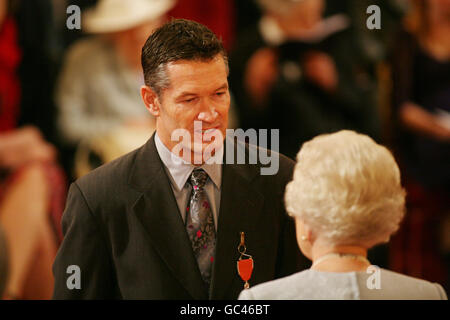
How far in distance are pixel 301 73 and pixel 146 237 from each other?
3.41 metres

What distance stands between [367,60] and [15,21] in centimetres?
259

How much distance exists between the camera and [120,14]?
4871 mm

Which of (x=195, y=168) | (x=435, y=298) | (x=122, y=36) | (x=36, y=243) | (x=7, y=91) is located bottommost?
(x=36, y=243)

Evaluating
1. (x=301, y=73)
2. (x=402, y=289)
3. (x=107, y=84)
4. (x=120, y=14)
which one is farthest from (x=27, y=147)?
(x=402, y=289)

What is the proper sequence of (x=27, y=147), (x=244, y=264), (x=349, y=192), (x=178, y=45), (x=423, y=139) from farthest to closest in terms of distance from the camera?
(x=423, y=139) < (x=27, y=147) < (x=244, y=264) < (x=178, y=45) < (x=349, y=192)

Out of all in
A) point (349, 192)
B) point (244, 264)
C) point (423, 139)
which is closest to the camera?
point (349, 192)

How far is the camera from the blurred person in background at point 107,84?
15.6 feet

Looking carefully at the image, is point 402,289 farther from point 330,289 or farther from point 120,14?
point 120,14

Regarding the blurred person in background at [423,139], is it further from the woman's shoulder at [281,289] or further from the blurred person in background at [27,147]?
the woman's shoulder at [281,289]

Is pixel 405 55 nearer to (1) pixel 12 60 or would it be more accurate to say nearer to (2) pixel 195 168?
(1) pixel 12 60

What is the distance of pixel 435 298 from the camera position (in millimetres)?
1729

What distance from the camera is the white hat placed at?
190 inches

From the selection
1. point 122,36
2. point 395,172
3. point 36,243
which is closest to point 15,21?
point 122,36

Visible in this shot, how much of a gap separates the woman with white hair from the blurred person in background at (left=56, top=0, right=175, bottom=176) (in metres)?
3.12
